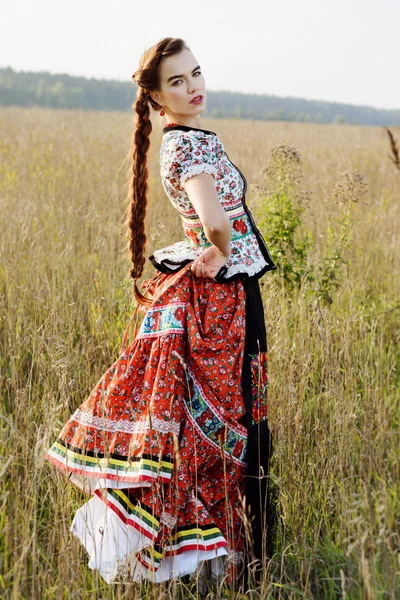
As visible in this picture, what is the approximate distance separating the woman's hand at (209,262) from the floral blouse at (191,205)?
0.11ft

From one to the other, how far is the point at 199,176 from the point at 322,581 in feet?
3.91

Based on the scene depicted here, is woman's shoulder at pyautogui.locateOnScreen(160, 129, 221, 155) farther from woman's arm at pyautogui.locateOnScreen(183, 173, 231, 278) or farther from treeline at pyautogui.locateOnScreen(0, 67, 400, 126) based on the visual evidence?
treeline at pyautogui.locateOnScreen(0, 67, 400, 126)

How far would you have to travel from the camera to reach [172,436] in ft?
6.41

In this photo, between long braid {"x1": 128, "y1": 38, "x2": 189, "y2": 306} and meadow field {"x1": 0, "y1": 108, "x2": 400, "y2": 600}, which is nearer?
meadow field {"x1": 0, "y1": 108, "x2": 400, "y2": 600}

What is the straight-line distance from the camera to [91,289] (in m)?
3.71

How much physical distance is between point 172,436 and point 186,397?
0.42 ft

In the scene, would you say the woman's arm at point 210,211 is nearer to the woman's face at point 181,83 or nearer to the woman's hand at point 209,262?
the woman's hand at point 209,262

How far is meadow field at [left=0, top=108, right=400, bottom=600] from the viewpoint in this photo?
6.00ft

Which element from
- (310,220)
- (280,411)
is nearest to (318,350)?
(280,411)

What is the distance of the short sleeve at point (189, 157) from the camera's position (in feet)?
6.41

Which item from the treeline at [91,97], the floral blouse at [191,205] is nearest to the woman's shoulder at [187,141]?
the floral blouse at [191,205]

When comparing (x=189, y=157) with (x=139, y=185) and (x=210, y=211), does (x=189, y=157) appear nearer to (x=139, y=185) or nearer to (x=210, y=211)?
(x=210, y=211)

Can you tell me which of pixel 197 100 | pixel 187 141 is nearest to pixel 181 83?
pixel 197 100

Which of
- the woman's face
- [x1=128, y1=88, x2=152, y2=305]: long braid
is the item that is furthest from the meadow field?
the woman's face
